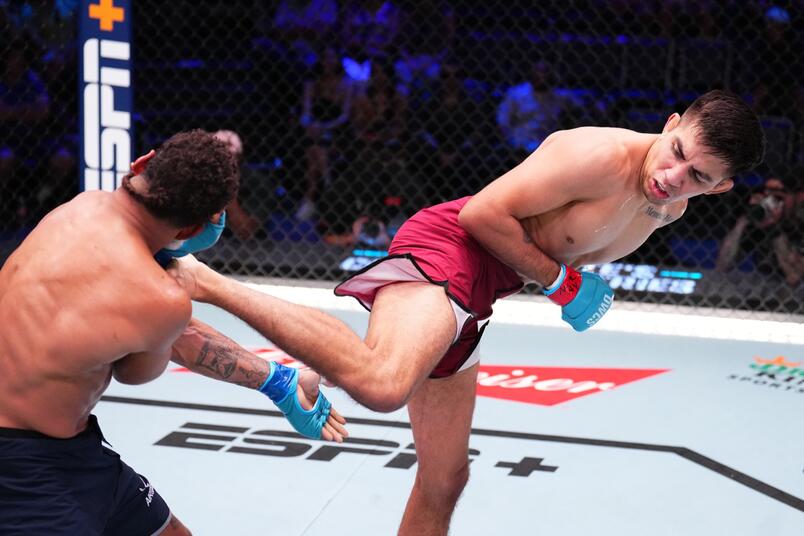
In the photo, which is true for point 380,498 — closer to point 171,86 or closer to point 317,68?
point 317,68

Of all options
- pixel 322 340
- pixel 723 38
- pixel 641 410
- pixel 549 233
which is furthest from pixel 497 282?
pixel 723 38

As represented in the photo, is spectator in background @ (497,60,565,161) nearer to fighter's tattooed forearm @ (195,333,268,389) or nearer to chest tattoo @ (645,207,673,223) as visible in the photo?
chest tattoo @ (645,207,673,223)

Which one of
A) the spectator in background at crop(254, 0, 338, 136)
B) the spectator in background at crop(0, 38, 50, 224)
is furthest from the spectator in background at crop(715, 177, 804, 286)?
the spectator in background at crop(0, 38, 50, 224)

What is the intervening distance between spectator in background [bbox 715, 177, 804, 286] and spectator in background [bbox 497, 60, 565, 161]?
1.02 meters

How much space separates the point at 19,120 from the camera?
5.46 m

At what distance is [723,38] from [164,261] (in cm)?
408

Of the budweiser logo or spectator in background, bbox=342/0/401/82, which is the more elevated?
spectator in background, bbox=342/0/401/82

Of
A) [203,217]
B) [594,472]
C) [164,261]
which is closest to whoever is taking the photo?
[203,217]

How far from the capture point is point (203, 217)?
A: 141cm

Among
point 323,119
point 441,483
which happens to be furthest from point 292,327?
point 323,119

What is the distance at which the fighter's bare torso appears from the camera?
137cm

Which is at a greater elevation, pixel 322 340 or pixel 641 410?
pixel 322 340

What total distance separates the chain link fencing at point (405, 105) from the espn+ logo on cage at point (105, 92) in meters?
0.70

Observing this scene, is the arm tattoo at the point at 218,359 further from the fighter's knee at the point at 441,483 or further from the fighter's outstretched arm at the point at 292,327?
the fighter's knee at the point at 441,483
